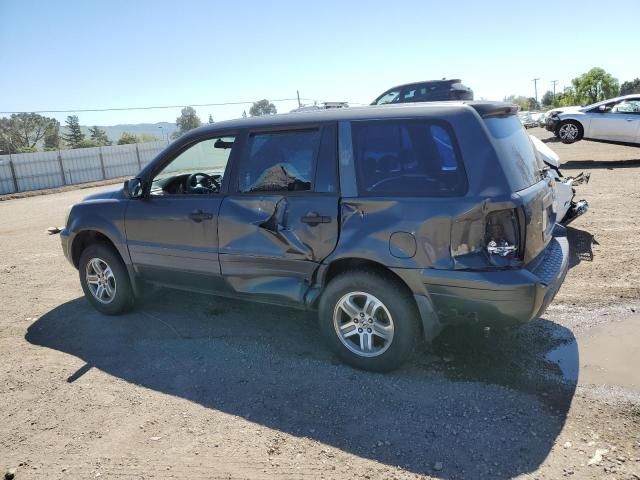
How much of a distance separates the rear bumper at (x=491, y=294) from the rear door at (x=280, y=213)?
851 mm

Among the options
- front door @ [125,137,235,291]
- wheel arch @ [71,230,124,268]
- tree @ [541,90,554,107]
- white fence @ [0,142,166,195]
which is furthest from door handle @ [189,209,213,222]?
tree @ [541,90,554,107]

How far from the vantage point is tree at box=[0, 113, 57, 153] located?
5828 cm

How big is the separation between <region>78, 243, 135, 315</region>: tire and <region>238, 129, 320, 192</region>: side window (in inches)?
69.7

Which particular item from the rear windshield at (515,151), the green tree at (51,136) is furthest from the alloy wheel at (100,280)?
the green tree at (51,136)

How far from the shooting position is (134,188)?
15.6ft

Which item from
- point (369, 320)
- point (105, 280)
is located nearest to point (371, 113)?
point (369, 320)

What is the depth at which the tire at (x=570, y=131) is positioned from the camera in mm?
15781

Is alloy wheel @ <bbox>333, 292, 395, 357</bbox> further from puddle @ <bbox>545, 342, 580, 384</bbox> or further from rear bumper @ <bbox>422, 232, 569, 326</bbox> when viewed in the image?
puddle @ <bbox>545, 342, 580, 384</bbox>

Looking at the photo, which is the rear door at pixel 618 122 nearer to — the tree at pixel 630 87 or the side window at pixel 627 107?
the side window at pixel 627 107

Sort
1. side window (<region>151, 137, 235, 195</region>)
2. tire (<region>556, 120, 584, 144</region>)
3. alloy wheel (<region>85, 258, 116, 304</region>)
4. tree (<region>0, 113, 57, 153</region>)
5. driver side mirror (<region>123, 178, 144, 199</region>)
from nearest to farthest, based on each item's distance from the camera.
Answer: side window (<region>151, 137, 235, 195</region>) → driver side mirror (<region>123, 178, 144, 199</region>) → alloy wheel (<region>85, 258, 116, 304</region>) → tire (<region>556, 120, 584, 144</region>) → tree (<region>0, 113, 57, 153</region>)

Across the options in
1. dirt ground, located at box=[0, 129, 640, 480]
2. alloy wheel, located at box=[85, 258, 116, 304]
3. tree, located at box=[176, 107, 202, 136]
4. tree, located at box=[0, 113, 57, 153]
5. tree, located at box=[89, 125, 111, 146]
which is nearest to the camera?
dirt ground, located at box=[0, 129, 640, 480]

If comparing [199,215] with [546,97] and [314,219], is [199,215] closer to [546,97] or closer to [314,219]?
[314,219]

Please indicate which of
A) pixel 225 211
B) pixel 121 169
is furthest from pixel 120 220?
pixel 121 169

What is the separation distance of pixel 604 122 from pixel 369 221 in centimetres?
1447
